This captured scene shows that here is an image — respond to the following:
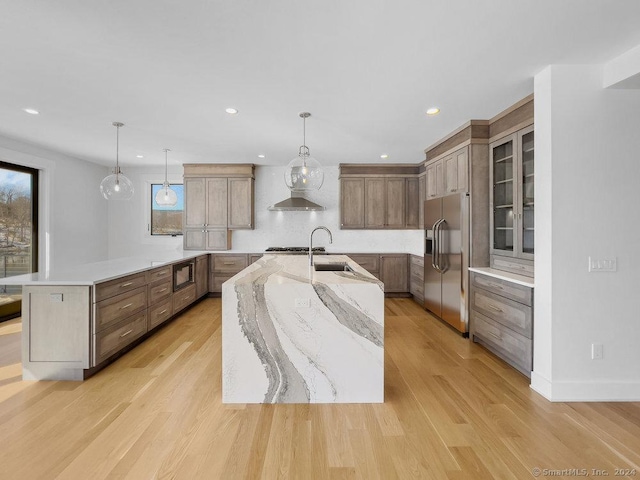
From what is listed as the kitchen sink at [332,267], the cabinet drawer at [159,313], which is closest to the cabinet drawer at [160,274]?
the cabinet drawer at [159,313]

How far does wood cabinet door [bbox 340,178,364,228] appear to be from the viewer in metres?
5.96

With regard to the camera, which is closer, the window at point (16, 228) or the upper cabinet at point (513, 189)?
the upper cabinet at point (513, 189)

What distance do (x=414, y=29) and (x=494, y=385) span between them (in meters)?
2.74

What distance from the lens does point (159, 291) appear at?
12.8ft

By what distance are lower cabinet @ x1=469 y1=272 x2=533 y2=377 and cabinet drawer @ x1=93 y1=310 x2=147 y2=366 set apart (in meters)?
3.69

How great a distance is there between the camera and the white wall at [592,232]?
7.98ft

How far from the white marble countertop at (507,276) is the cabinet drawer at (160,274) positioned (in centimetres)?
369

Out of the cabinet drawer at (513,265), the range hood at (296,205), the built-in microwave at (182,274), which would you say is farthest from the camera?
the range hood at (296,205)

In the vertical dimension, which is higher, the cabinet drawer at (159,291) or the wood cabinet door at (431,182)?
the wood cabinet door at (431,182)

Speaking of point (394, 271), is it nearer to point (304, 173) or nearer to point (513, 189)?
point (513, 189)

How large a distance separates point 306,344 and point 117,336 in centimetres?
198

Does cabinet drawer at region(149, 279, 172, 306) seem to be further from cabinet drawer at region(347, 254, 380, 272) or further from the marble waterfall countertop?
cabinet drawer at region(347, 254, 380, 272)

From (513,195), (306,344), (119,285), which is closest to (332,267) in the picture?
(306,344)

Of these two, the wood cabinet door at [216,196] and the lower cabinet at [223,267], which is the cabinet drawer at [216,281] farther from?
the wood cabinet door at [216,196]
